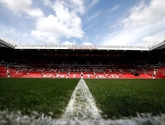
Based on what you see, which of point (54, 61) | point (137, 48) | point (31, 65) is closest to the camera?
point (137, 48)

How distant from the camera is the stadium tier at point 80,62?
2558cm

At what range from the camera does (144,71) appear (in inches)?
1097

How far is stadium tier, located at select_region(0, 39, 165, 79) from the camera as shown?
83.9 ft

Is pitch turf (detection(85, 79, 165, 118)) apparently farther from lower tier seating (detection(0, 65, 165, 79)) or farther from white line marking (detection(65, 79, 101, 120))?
lower tier seating (detection(0, 65, 165, 79))

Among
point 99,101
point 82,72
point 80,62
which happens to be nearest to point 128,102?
point 99,101

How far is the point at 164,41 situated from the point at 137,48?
6.04 meters

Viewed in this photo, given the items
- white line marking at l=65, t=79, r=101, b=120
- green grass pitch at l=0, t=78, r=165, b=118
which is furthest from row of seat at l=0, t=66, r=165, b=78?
white line marking at l=65, t=79, r=101, b=120

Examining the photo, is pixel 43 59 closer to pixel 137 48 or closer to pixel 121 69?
pixel 121 69

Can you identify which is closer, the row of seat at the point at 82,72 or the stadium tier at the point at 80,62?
the row of seat at the point at 82,72

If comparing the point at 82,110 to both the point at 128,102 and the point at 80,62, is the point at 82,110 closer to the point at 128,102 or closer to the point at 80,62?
the point at 128,102

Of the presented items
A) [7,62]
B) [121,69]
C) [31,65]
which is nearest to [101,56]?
[121,69]

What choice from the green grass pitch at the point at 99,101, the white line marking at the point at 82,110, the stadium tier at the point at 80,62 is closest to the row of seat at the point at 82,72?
the stadium tier at the point at 80,62

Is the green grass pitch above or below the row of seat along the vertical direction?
below

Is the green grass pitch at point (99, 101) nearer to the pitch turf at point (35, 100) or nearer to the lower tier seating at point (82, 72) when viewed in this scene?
the pitch turf at point (35, 100)
